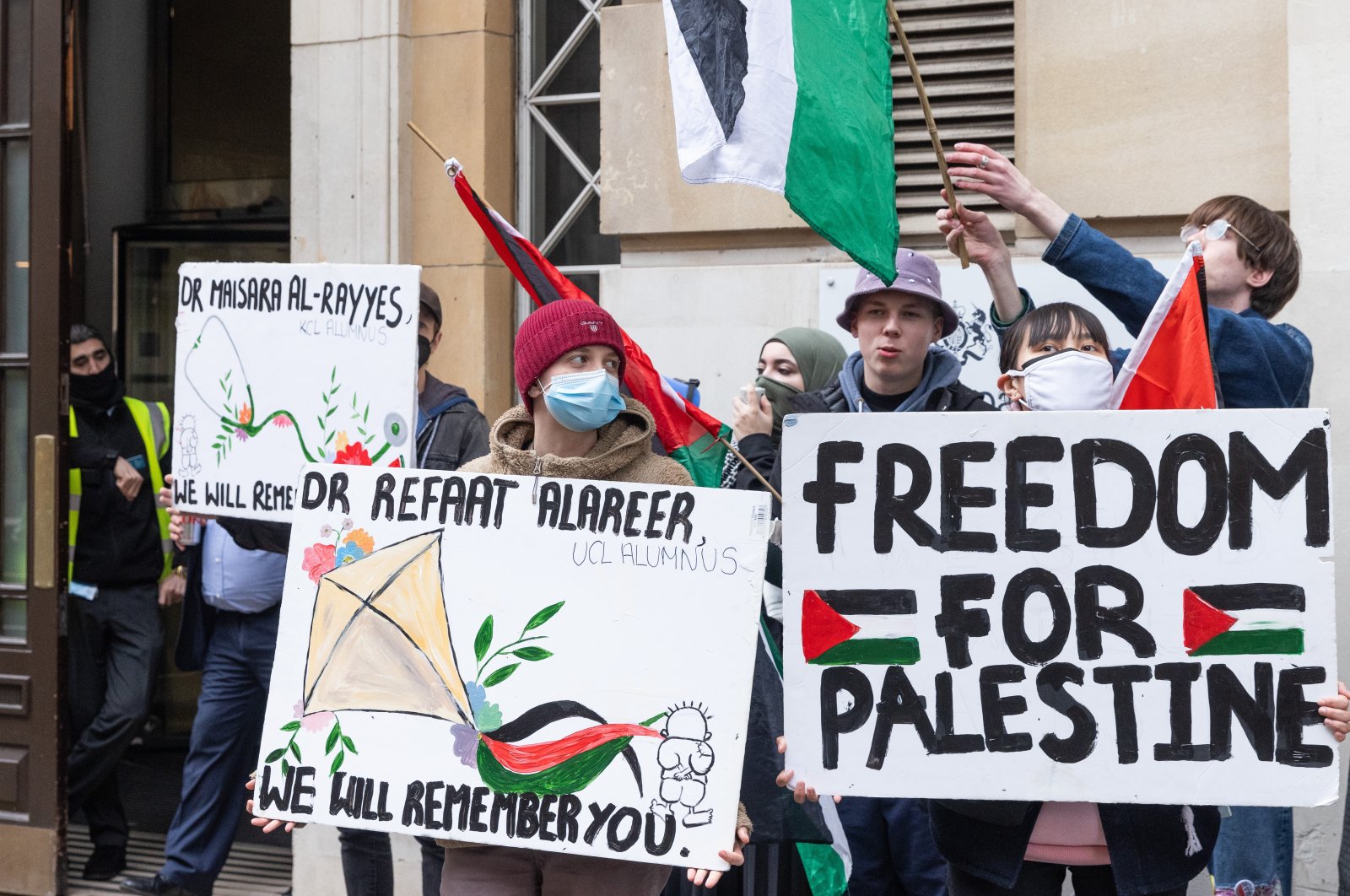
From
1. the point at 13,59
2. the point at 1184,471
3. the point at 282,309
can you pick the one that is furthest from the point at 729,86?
the point at 13,59

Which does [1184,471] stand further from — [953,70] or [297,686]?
[953,70]

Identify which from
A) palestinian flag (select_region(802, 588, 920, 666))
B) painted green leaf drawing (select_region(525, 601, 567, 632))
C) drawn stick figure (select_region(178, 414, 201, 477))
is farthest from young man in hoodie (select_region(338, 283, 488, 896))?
palestinian flag (select_region(802, 588, 920, 666))

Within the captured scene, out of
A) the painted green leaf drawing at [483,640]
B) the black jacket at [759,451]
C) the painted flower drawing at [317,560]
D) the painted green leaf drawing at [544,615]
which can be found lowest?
the painted green leaf drawing at [483,640]

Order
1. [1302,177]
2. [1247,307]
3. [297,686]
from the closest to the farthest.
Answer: [297,686], [1247,307], [1302,177]

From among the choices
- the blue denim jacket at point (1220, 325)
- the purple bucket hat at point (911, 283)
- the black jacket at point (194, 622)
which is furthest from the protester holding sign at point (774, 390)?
the black jacket at point (194, 622)

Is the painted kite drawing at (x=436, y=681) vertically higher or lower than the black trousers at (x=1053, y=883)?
higher

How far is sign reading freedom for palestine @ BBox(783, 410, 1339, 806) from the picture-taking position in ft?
9.72

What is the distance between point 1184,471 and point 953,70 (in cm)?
281

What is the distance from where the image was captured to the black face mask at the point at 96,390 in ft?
22.5

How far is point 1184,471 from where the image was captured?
2.99 metres

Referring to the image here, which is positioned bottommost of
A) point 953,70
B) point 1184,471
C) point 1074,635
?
point 1074,635

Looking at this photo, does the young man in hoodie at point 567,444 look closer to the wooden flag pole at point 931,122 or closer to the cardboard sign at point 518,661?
the cardboard sign at point 518,661

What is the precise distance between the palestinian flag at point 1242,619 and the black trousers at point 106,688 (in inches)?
189

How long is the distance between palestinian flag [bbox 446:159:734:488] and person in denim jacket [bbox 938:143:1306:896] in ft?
2.84
